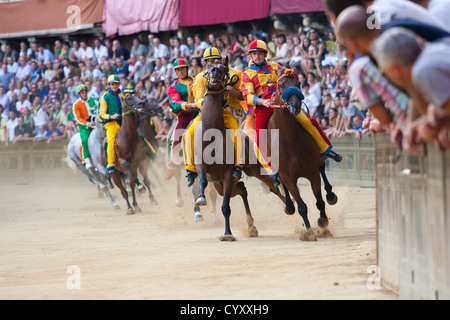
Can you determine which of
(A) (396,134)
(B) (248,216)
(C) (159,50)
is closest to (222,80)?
(B) (248,216)

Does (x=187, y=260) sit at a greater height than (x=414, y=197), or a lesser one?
lesser

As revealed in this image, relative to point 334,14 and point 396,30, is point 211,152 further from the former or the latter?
point 396,30

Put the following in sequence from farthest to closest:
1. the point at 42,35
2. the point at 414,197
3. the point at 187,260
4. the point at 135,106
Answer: the point at 42,35, the point at 135,106, the point at 187,260, the point at 414,197

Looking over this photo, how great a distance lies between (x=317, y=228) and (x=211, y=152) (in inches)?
74.7

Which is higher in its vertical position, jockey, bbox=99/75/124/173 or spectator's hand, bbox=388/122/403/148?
jockey, bbox=99/75/124/173

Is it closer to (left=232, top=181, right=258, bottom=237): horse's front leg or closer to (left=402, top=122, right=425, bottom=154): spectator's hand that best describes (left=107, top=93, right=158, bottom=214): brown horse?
(left=232, top=181, right=258, bottom=237): horse's front leg

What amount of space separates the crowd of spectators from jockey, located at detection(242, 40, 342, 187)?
642 centimetres

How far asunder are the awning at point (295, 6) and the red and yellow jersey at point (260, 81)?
9111mm

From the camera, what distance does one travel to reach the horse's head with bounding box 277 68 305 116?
9.27 m

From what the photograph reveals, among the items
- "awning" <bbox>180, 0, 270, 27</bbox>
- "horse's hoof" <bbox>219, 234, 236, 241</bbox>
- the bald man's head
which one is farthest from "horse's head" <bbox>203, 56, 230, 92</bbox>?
"awning" <bbox>180, 0, 270, 27</bbox>

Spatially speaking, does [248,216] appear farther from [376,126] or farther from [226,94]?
[376,126]
